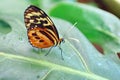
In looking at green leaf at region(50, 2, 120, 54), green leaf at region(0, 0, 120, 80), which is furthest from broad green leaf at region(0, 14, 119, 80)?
green leaf at region(50, 2, 120, 54)

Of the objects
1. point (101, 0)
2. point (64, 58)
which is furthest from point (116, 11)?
point (64, 58)

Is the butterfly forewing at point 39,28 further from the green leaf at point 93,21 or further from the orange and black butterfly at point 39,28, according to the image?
the green leaf at point 93,21

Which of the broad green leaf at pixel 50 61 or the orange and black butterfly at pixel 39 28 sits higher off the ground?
the orange and black butterfly at pixel 39 28

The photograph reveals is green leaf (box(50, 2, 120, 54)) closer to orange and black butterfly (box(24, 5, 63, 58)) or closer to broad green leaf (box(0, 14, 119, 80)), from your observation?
broad green leaf (box(0, 14, 119, 80))

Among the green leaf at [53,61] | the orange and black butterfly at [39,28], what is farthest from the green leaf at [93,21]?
the orange and black butterfly at [39,28]

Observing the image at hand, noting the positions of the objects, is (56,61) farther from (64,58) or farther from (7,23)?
(7,23)

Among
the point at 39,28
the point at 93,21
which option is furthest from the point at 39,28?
the point at 93,21
